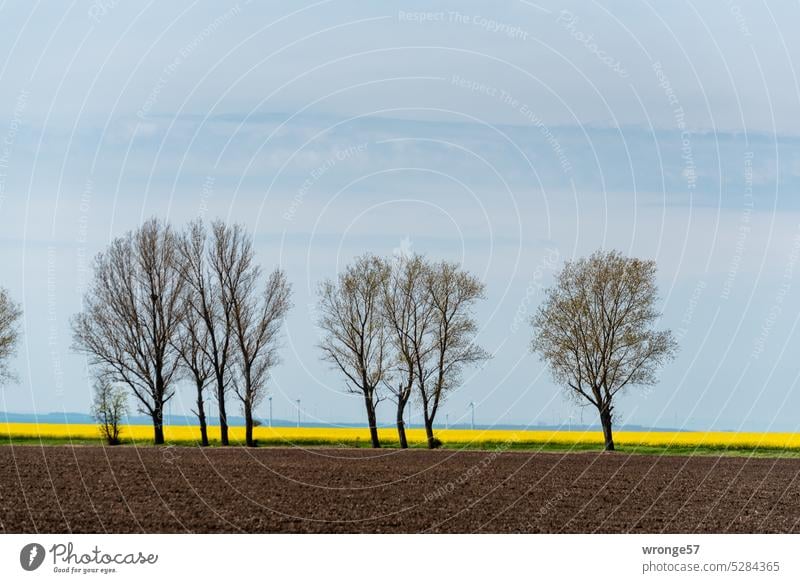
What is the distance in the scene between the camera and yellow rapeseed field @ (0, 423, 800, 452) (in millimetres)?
72562

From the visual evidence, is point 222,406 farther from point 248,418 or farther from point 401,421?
point 401,421

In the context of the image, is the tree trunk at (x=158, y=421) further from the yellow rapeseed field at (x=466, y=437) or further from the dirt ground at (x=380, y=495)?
the dirt ground at (x=380, y=495)

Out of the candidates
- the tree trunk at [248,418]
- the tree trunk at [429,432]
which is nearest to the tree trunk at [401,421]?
the tree trunk at [429,432]

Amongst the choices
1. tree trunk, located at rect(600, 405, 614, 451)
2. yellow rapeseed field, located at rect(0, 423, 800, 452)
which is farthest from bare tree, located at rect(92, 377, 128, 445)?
tree trunk, located at rect(600, 405, 614, 451)

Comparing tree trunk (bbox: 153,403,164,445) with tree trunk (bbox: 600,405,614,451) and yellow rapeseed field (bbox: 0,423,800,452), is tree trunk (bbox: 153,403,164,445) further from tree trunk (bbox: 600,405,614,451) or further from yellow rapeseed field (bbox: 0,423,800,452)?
tree trunk (bbox: 600,405,614,451)

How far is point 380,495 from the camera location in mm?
34156

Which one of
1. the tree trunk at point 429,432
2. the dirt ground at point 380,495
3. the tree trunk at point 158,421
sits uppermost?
the tree trunk at point 158,421

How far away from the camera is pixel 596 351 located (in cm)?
6631

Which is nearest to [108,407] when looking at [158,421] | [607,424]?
[158,421]

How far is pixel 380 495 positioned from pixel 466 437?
42.2 m

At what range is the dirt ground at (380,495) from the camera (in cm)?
2716

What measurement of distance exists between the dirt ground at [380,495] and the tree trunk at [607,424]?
39.0 ft

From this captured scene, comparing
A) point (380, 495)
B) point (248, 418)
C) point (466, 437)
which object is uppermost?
point (248, 418)

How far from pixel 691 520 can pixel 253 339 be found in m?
42.8
